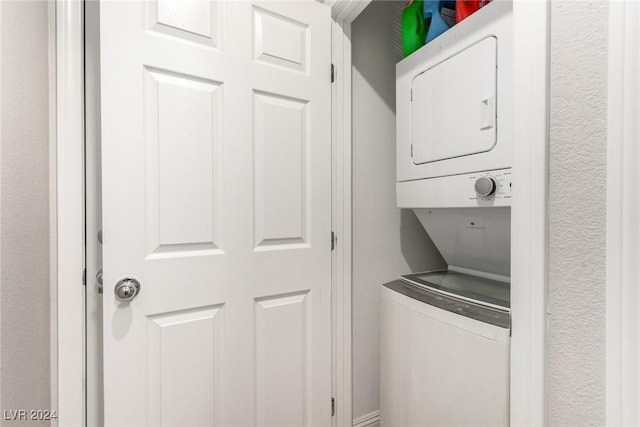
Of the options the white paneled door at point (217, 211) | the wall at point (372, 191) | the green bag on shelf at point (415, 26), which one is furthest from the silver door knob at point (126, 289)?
the green bag on shelf at point (415, 26)

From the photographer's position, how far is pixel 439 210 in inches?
55.1

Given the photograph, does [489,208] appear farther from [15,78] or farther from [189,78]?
[15,78]

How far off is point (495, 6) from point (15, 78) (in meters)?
1.44

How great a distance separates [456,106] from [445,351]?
0.89 metres

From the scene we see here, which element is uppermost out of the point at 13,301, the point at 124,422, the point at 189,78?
the point at 189,78

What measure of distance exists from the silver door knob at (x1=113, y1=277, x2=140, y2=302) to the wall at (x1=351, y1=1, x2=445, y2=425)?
37.2 inches

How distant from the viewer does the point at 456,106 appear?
3.90ft

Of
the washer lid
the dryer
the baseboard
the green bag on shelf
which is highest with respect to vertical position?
the green bag on shelf

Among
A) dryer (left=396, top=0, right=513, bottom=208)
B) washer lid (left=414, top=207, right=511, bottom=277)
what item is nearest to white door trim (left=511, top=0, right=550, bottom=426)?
dryer (left=396, top=0, right=513, bottom=208)

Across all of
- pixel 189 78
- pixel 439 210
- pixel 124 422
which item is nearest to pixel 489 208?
pixel 439 210

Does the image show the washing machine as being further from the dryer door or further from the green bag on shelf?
the green bag on shelf

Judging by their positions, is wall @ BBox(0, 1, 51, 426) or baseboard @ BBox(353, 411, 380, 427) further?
baseboard @ BBox(353, 411, 380, 427)

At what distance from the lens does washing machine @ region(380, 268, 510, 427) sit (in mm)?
896

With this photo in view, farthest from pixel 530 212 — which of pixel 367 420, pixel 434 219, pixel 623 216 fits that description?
Result: pixel 367 420
